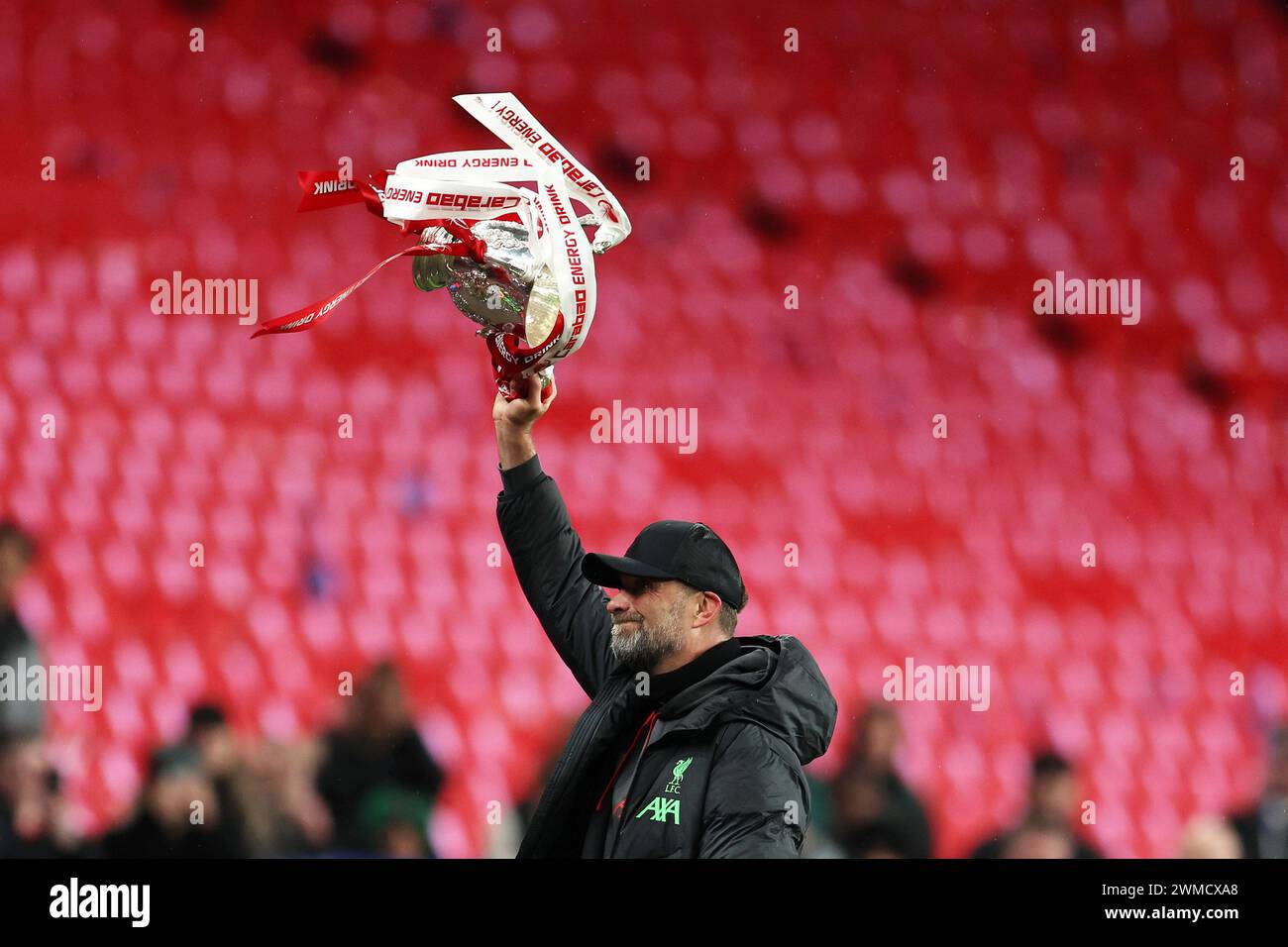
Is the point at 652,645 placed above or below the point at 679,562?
below

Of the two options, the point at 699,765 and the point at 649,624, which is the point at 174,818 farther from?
the point at 699,765

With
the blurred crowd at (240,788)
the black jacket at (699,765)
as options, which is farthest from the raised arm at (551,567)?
the blurred crowd at (240,788)

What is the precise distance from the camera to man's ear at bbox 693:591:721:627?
2.05 metres

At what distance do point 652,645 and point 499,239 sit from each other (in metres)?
0.55

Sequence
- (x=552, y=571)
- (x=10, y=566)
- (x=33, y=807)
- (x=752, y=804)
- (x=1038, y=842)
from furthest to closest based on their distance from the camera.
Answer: (x=1038, y=842) < (x=10, y=566) < (x=33, y=807) < (x=552, y=571) < (x=752, y=804)

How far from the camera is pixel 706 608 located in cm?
205

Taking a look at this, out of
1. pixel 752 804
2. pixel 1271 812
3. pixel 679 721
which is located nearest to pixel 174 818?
pixel 679 721

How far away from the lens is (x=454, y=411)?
3883 mm

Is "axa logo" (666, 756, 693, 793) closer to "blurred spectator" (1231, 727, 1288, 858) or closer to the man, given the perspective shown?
the man

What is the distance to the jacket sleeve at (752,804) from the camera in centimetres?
180

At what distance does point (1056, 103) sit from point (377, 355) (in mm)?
1797

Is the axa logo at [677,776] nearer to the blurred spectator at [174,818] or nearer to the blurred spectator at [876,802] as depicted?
the blurred spectator at [876,802]

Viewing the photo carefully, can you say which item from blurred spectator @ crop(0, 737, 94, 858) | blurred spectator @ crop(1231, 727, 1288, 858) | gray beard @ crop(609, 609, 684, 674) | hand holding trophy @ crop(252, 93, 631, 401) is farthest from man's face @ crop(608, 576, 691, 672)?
blurred spectator @ crop(1231, 727, 1288, 858)
